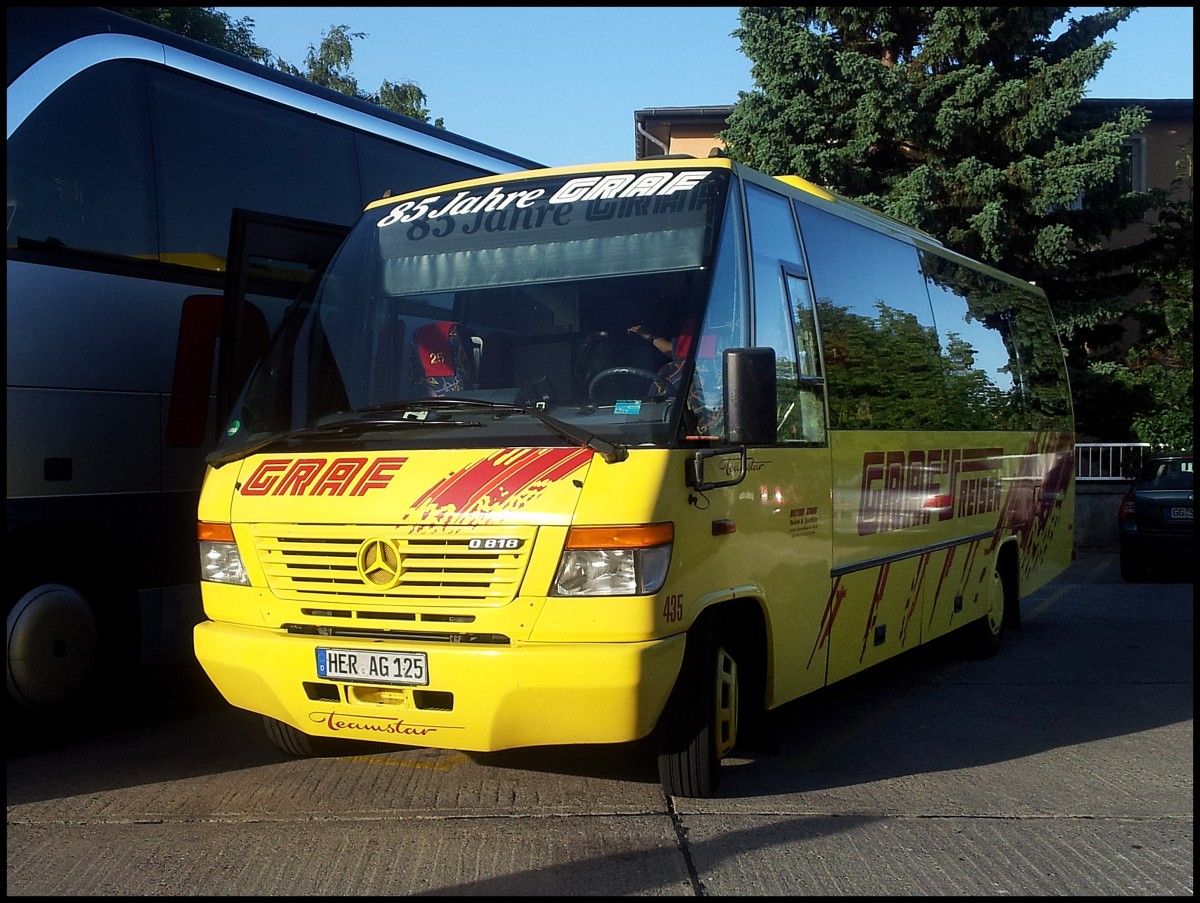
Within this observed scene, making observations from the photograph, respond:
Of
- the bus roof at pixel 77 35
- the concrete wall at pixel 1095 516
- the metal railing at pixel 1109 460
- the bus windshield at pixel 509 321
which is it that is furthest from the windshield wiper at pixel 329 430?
the metal railing at pixel 1109 460

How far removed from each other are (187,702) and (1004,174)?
57.7 feet

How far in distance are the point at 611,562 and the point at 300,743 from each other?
2.20 metres

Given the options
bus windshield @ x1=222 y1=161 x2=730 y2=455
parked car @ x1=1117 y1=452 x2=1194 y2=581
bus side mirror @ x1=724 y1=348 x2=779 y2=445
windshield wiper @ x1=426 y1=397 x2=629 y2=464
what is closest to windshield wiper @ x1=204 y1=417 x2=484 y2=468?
bus windshield @ x1=222 y1=161 x2=730 y2=455

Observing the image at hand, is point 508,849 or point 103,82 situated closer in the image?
point 508,849

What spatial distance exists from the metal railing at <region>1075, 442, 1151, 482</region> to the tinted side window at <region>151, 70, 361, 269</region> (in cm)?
1478

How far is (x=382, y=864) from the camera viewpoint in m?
4.56

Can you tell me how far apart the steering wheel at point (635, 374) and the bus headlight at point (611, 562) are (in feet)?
2.05

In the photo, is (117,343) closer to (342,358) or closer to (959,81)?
(342,358)

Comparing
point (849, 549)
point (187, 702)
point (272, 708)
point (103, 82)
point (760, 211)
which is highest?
point (103, 82)

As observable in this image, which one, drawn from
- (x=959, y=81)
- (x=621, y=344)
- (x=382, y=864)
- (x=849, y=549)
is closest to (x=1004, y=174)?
(x=959, y=81)

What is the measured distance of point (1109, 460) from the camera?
1980cm

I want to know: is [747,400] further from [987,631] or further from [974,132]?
[974,132]

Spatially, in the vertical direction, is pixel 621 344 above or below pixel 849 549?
above

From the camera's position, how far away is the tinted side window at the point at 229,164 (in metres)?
7.00
